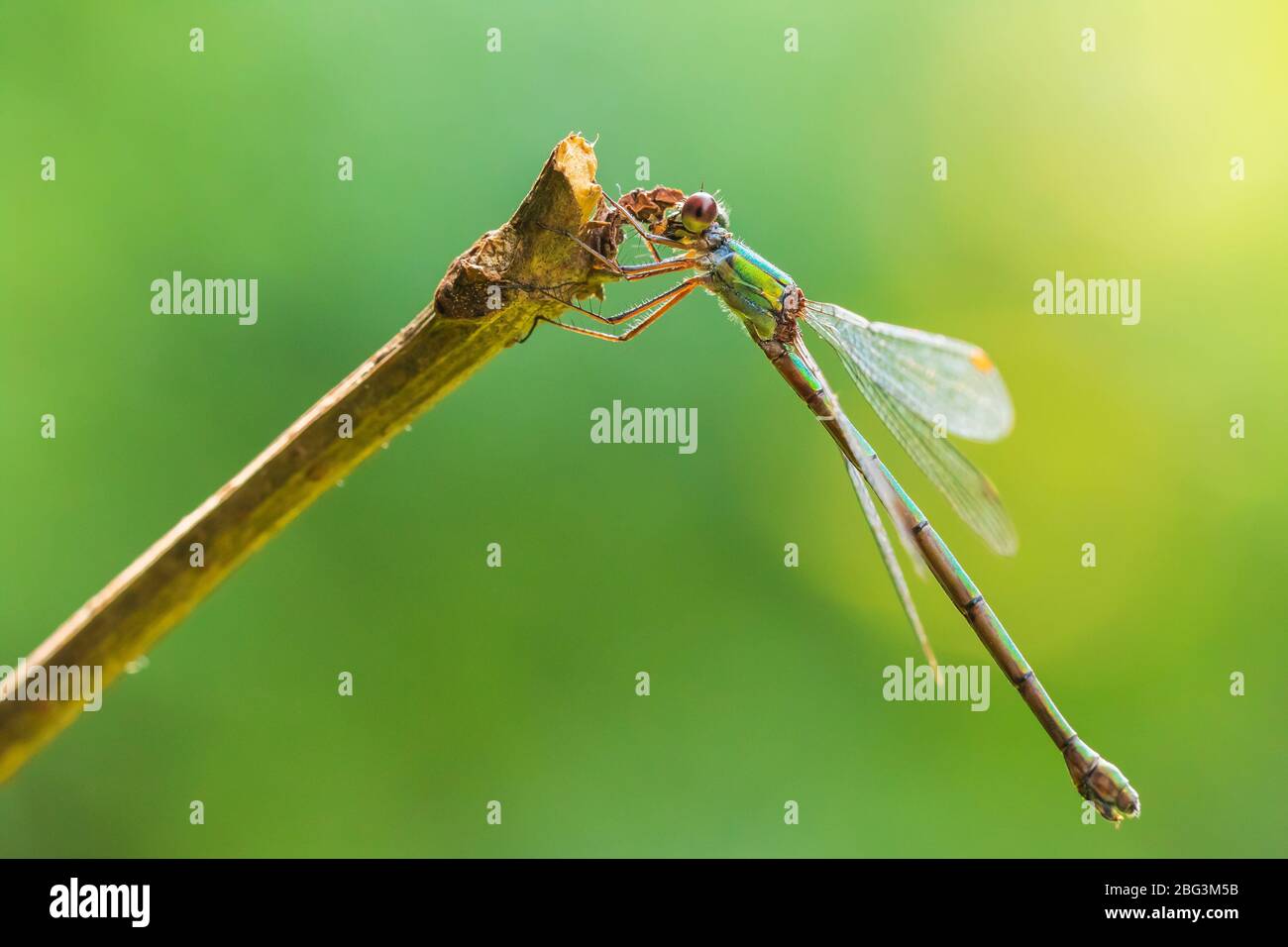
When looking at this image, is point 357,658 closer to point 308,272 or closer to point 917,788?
point 308,272

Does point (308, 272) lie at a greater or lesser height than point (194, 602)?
greater

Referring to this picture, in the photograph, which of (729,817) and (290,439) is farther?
(729,817)

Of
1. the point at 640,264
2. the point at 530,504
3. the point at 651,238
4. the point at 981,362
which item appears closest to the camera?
the point at 640,264

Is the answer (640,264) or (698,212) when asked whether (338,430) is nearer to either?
(640,264)

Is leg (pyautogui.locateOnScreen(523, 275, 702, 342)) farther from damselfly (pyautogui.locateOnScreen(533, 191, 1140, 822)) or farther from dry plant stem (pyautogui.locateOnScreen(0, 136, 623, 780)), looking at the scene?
dry plant stem (pyautogui.locateOnScreen(0, 136, 623, 780))

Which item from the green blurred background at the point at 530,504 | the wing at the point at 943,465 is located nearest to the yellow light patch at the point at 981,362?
the wing at the point at 943,465

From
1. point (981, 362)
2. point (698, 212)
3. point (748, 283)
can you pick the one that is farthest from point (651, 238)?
point (981, 362)
